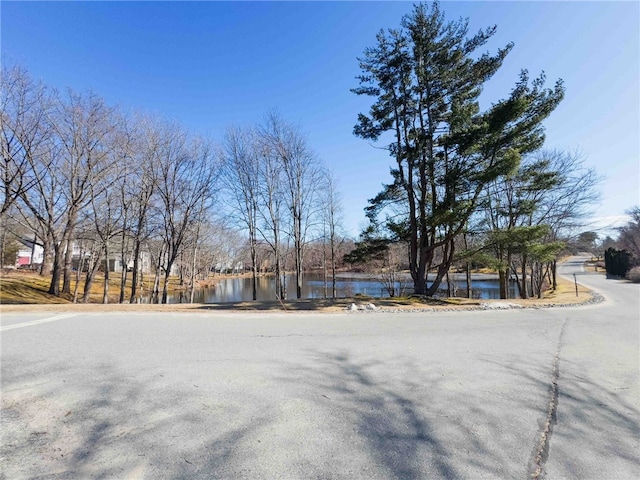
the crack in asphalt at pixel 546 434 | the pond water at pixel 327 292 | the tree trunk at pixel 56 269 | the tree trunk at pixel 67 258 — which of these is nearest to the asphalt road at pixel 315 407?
the crack in asphalt at pixel 546 434

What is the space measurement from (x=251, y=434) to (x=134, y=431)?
98 cm

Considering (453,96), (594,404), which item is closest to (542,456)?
(594,404)

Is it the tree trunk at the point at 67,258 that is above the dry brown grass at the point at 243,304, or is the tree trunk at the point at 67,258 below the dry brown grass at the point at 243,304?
above

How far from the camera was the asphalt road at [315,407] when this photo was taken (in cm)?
231

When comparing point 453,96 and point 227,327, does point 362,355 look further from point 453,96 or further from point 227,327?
point 453,96

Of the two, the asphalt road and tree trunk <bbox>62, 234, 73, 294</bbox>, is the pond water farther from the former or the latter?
the asphalt road

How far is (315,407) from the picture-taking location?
10.4 feet

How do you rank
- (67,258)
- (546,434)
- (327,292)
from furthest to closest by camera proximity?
(327,292), (67,258), (546,434)

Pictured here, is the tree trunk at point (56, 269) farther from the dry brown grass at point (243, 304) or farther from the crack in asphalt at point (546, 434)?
the crack in asphalt at point (546, 434)

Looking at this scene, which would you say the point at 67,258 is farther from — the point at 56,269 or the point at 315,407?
the point at 315,407

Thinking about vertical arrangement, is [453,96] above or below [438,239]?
above

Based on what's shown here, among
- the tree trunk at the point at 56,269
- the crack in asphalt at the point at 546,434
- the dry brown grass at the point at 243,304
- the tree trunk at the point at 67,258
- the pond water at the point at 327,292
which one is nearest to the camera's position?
the crack in asphalt at the point at 546,434

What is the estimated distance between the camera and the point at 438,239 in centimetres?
1541

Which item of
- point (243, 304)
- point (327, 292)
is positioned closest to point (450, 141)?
point (243, 304)
